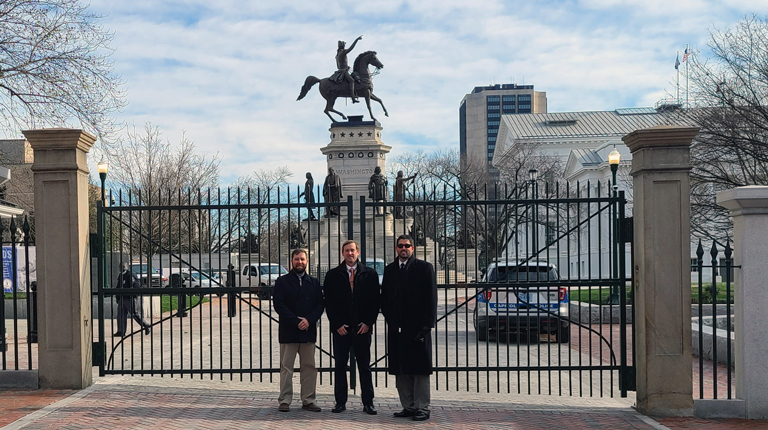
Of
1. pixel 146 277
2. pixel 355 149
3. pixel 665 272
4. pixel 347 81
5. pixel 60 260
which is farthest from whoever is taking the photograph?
pixel 355 149

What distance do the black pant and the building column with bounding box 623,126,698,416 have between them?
2.91 m

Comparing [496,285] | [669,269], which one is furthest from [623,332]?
[496,285]

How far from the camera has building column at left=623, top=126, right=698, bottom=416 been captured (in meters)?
7.82

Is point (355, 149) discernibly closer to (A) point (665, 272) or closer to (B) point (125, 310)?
(B) point (125, 310)

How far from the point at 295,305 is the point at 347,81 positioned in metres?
34.7

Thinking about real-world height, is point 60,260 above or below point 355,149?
below

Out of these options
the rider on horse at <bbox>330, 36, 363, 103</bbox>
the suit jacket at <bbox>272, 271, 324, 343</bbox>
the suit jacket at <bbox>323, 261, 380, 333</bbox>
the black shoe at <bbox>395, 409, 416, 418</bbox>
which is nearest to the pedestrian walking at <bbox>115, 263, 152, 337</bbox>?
the suit jacket at <bbox>272, 271, 324, 343</bbox>

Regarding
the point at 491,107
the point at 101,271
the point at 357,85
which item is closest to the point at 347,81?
the point at 357,85

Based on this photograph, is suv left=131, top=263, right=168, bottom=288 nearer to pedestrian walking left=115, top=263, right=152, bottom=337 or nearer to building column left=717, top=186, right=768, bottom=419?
pedestrian walking left=115, top=263, right=152, bottom=337

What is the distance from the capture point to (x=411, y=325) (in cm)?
743

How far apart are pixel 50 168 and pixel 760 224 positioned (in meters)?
7.58

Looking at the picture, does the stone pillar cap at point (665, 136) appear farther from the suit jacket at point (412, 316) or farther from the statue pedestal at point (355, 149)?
the statue pedestal at point (355, 149)

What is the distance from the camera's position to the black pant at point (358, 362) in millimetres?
7672

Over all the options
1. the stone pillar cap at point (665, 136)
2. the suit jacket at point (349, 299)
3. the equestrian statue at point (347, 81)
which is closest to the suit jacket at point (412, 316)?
the suit jacket at point (349, 299)
